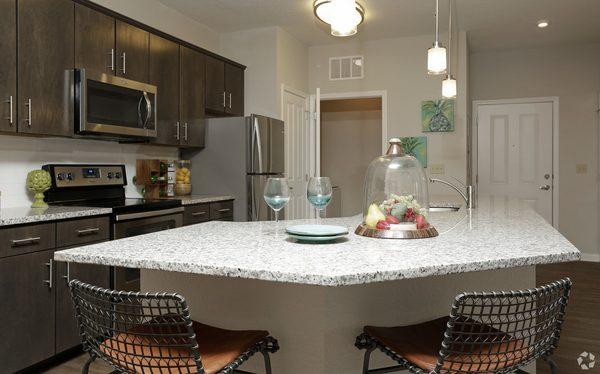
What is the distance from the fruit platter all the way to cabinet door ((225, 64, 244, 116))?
329cm

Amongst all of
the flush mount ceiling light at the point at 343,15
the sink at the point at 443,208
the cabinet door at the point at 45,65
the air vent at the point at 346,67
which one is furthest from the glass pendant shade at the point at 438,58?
the air vent at the point at 346,67

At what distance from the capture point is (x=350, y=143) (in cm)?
708

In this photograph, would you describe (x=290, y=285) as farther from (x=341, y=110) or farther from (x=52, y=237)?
(x=341, y=110)

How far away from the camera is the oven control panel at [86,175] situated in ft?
10.1

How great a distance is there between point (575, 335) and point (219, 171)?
9.97 ft

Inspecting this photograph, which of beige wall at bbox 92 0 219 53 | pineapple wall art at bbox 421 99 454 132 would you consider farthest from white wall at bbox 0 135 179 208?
pineapple wall art at bbox 421 99 454 132

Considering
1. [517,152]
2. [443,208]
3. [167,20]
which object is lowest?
[443,208]

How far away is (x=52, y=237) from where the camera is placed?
248 cm

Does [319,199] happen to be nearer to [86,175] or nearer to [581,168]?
[86,175]

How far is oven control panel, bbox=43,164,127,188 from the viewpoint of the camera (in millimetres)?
3082

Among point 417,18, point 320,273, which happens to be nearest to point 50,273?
point 320,273

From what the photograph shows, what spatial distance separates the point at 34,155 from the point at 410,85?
3777mm

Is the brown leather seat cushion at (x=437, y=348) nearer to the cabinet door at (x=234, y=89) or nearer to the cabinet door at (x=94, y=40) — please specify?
the cabinet door at (x=94, y=40)

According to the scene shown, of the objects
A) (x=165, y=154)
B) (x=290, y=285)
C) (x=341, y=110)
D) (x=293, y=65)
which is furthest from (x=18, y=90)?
(x=341, y=110)
